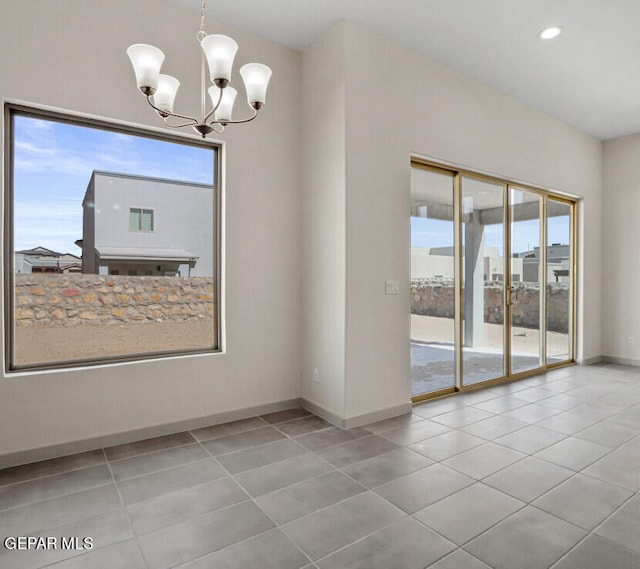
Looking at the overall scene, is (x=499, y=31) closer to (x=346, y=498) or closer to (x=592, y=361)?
(x=346, y=498)

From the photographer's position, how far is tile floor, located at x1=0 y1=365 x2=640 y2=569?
74.9 inches

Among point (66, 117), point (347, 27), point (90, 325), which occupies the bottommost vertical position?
point (90, 325)

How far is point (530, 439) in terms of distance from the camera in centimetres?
323

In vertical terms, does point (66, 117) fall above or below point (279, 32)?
below

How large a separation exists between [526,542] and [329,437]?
1.59 metres

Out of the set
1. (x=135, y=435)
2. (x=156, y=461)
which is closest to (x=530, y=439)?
(x=156, y=461)

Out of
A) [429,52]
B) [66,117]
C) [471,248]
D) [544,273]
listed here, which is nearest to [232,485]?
[66,117]

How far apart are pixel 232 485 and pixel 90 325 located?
1.61 meters

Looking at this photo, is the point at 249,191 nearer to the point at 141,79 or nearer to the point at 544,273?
the point at 141,79

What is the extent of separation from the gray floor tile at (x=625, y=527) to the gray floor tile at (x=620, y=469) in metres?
0.28

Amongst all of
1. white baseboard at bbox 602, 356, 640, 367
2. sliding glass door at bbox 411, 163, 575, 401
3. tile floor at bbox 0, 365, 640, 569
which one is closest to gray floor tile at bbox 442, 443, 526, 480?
tile floor at bbox 0, 365, 640, 569

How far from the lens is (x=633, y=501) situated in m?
2.35

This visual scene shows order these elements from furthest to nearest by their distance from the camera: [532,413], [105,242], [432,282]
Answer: [432,282]
[532,413]
[105,242]

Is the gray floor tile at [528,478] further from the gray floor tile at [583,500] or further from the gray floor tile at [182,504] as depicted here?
the gray floor tile at [182,504]
